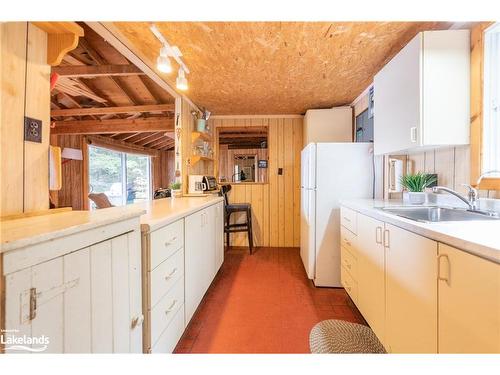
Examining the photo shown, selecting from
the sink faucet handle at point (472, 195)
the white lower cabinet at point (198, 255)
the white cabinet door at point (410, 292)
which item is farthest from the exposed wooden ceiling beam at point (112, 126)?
the sink faucet handle at point (472, 195)

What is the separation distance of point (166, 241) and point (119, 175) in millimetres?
5885

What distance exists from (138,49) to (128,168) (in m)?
5.39

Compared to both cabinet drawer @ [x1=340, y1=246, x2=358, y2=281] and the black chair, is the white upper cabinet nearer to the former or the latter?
cabinet drawer @ [x1=340, y1=246, x2=358, y2=281]

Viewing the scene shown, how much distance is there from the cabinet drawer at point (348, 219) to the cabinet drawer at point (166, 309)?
4.54 ft

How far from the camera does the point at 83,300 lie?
73 cm

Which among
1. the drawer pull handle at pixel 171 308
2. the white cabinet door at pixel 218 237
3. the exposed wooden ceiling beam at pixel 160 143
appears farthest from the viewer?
the exposed wooden ceiling beam at pixel 160 143

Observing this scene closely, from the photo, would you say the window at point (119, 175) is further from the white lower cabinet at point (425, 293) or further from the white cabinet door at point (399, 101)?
the white lower cabinet at point (425, 293)

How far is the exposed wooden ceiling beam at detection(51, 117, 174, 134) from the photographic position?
4.33 metres

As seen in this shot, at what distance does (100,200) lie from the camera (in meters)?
4.31

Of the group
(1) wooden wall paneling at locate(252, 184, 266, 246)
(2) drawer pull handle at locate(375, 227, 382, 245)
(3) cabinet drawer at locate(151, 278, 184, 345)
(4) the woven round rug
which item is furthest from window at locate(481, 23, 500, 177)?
(1) wooden wall paneling at locate(252, 184, 266, 246)

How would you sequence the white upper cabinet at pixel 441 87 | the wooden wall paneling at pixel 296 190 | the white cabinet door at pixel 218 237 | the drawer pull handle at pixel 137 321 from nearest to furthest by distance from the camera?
the drawer pull handle at pixel 137 321, the white upper cabinet at pixel 441 87, the white cabinet door at pixel 218 237, the wooden wall paneling at pixel 296 190

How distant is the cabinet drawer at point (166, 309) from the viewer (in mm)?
1153
